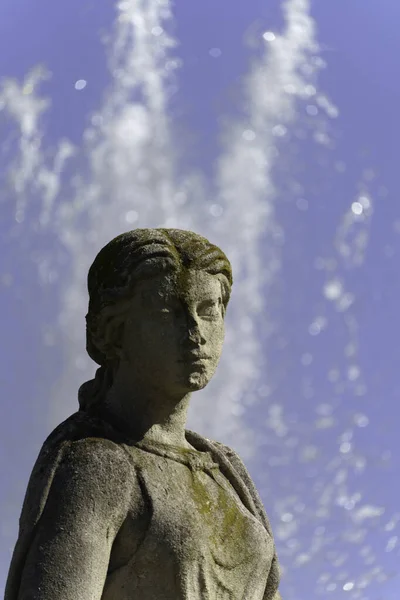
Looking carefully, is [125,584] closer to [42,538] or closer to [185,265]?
[42,538]

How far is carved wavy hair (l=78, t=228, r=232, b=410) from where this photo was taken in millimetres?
6695

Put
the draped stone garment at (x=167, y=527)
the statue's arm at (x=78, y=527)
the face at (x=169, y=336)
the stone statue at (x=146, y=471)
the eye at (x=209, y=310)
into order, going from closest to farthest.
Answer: the statue's arm at (x=78, y=527) < the stone statue at (x=146, y=471) < the draped stone garment at (x=167, y=527) < the face at (x=169, y=336) < the eye at (x=209, y=310)

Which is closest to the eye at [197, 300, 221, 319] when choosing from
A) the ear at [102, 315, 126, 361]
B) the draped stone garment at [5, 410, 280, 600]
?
the ear at [102, 315, 126, 361]

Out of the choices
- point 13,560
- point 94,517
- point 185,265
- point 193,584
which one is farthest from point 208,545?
point 185,265

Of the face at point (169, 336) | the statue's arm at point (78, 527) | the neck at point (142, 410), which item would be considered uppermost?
the face at point (169, 336)

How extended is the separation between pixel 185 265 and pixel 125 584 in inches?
79.1

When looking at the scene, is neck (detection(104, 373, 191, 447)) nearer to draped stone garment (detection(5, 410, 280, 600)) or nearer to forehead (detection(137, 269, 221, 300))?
draped stone garment (detection(5, 410, 280, 600))

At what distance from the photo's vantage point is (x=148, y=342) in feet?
21.8

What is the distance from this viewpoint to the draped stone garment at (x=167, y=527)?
6141 mm

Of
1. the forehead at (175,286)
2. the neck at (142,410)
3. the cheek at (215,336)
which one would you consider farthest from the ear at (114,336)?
the cheek at (215,336)

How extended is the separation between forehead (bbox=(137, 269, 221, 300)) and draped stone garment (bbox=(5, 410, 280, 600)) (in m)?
0.88

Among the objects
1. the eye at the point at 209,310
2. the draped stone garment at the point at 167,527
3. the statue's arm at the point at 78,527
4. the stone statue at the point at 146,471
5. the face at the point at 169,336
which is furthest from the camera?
the eye at the point at 209,310

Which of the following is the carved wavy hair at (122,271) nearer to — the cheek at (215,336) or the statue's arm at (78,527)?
the cheek at (215,336)

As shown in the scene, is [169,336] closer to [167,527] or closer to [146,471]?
[146,471]
